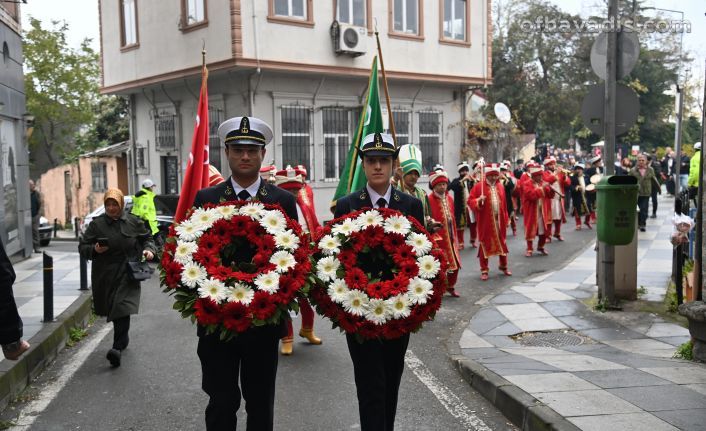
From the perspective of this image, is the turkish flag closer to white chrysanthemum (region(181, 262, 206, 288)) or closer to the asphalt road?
the asphalt road

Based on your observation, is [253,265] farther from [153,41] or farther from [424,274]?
[153,41]

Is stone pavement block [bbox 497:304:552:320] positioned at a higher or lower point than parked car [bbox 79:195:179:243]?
lower

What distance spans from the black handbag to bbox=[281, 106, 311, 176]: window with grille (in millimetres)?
13913

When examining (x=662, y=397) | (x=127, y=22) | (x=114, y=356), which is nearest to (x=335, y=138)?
(x=127, y=22)

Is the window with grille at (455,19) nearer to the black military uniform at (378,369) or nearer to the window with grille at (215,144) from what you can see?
the window with grille at (215,144)

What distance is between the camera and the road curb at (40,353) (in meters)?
6.44

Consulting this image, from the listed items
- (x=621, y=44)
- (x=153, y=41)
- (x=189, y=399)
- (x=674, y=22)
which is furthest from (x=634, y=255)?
(x=153, y=41)

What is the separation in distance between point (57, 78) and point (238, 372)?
105 ft

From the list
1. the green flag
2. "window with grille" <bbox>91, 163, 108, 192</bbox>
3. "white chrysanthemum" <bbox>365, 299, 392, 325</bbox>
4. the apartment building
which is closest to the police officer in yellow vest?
the apartment building

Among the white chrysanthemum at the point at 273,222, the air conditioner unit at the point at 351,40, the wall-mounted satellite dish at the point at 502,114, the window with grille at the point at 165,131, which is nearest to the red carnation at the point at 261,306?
the white chrysanthemum at the point at 273,222

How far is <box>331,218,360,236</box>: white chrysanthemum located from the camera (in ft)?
14.6

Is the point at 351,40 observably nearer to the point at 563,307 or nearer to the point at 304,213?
the point at 563,307

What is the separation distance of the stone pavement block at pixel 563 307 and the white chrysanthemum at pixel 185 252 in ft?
21.3

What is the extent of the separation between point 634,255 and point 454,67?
16.2 metres
